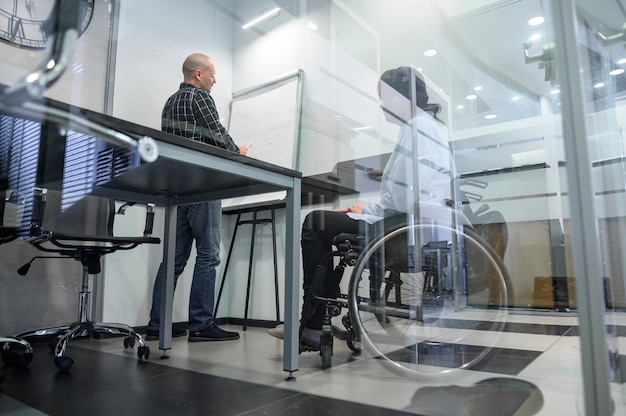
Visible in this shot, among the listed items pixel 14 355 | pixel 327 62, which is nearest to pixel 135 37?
pixel 327 62

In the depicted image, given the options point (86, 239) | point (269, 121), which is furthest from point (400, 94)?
point (86, 239)

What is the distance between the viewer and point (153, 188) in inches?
72.7

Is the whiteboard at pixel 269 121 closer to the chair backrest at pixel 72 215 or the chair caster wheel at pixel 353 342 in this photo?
the chair backrest at pixel 72 215

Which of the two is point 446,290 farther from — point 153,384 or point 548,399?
point 153,384

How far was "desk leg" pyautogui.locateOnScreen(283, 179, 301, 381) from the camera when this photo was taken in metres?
1.53

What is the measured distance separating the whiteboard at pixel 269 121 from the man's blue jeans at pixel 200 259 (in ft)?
1.28

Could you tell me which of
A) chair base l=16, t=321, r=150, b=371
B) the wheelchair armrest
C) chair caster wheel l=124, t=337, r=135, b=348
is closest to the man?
chair caster wheel l=124, t=337, r=135, b=348

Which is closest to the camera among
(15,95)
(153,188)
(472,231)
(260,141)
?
(15,95)

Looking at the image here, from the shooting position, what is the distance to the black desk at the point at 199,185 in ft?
4.35

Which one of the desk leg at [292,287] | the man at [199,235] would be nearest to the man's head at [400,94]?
the desk leg at [292,287]

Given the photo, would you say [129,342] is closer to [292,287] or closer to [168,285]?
[168,285]

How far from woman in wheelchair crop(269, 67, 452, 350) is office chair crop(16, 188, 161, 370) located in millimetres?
765

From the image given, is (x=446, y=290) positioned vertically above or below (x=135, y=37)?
below

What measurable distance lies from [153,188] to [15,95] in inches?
56.7
